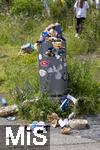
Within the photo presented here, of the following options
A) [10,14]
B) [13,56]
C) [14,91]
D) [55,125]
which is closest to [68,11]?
[10,14]

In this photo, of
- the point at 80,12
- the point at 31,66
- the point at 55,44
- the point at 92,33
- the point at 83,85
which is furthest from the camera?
the point at 80,12

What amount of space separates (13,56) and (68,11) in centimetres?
489

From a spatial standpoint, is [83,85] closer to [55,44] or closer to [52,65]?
[52,65]

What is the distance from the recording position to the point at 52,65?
378 inches

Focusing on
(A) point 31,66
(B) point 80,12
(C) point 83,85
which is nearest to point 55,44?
(C) point 83,85

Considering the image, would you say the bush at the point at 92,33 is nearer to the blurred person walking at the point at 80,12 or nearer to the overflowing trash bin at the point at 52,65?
the blurred person walking at the point at 80,12

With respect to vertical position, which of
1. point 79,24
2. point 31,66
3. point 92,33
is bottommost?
point 31,66

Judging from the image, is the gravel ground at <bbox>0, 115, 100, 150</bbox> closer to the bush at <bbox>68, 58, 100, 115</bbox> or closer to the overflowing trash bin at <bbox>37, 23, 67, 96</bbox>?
the bush at <bbox>68, 58, 100, 115</bbox>

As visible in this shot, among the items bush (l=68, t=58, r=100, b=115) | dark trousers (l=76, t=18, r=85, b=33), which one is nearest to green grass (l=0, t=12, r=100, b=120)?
bush (l=68, t=58, r=100, b=115)

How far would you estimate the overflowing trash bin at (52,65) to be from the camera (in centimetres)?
957

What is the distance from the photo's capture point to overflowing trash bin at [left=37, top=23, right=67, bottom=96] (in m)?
9.57

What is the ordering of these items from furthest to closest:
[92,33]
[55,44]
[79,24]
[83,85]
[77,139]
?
[79,24] < [92,33] < [83,85] < [55,44] < [77,139]

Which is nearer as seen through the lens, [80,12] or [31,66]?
[31,66]

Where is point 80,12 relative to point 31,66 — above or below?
above
